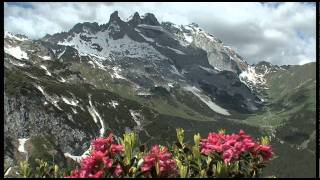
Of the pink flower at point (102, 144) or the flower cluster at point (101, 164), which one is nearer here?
the flower cluster at point (101, 164)

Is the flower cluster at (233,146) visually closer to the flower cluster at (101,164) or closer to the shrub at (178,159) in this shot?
the shrub at (178,159)

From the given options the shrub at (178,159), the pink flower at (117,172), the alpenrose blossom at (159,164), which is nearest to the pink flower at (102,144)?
the shrub at (178,159)

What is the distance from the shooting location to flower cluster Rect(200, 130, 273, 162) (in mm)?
6389

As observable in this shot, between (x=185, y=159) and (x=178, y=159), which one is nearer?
(x=185, y=159)

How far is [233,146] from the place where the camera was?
256 inches

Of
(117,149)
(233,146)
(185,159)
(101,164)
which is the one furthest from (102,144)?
(233,146)

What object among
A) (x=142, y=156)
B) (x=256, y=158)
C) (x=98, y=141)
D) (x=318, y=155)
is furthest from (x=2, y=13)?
(x=318, y=155)

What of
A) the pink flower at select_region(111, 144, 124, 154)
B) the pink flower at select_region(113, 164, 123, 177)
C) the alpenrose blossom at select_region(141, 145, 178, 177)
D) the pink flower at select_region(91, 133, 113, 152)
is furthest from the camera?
the pink flower at select_region(91, 133, 113, 152)

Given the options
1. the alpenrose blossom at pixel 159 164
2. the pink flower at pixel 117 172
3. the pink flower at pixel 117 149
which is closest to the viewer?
the alpenrose blossom at pixel 159 164

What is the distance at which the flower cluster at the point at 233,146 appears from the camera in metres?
6.39

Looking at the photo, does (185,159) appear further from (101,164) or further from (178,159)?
(101,164)

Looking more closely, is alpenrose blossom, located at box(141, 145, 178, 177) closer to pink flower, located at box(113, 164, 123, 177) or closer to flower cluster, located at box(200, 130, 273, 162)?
pink flower, located at box(113, 164, 123, 177)

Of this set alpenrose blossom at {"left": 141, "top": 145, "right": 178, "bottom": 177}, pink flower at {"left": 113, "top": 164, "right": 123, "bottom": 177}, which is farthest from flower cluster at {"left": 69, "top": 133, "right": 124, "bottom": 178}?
alpenrose blossom at {"left": 141, "top": 145, "right": 178, "bottom": 177}

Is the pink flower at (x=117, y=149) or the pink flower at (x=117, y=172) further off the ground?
the pink flower at (x=117, y=149)
